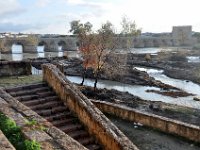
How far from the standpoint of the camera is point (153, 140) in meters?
12.2

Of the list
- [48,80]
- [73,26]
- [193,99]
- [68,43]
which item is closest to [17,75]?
[48,80]

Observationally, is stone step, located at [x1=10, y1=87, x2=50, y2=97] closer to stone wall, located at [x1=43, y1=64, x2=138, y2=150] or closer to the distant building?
stone wall, located at [x1=43, y1=64, x2=138, y2=150]

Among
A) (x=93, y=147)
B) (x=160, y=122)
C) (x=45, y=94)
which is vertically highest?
(x=45, y=94)

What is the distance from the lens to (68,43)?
325 feet

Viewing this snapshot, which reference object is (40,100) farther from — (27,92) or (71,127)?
(71,127)

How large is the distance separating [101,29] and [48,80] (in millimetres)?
24342

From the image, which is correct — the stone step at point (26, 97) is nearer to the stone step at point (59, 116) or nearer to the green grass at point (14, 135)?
the stone step at point (59, 116)

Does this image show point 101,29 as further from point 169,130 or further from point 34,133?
point 34,133

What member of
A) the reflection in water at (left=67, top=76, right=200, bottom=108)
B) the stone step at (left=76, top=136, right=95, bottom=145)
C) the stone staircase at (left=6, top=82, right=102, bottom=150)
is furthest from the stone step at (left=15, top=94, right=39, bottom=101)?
the reflection in water at (left=67, top=76, right=200, bottom=108)

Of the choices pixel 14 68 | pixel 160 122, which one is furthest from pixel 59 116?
pixel 14 68

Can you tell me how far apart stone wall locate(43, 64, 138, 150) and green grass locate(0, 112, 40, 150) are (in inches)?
96.7

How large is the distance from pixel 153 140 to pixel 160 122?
1.19 metres

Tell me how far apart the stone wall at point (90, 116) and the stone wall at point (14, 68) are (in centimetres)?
276

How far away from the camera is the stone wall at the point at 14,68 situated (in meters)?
14.4
